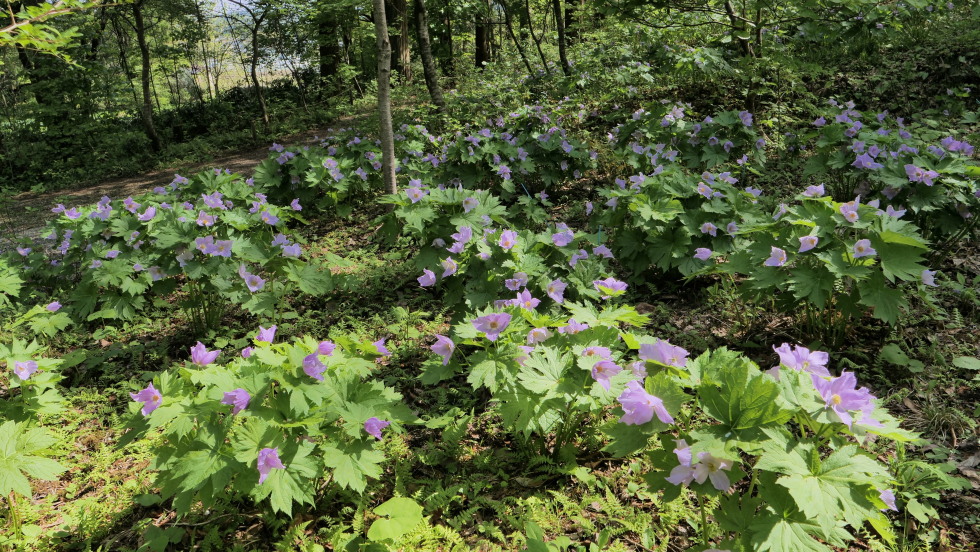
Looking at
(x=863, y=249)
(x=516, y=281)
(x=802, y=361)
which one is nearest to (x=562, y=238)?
(x=516, y=281)

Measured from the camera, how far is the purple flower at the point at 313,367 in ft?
5.85

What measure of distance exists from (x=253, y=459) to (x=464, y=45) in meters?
20.9

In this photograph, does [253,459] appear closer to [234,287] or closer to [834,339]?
[234,287]

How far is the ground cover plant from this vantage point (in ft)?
5.15

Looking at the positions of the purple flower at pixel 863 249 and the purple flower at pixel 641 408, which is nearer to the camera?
the purple flower at pixel 641 408

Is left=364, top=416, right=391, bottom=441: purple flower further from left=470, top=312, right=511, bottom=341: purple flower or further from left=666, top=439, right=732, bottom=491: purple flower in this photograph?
left=666, top=439, right=732, bottom=491: purple flower

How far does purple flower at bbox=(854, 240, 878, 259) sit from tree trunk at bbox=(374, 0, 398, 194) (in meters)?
3.92

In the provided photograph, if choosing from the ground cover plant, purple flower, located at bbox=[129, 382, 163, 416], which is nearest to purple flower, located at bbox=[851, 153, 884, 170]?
the ground cover plant

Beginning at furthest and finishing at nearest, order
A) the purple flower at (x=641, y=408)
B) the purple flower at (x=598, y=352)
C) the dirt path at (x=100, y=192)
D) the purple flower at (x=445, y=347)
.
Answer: the dirt path at (x=100, y=192) → the purple flower at (x=445, y=347) → the purple flower at (x=598, y=352) → the purple flower at (x=641, y=408)

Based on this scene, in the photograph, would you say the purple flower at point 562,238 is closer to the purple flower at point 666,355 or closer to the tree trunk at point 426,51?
the purple flower at point 666,355

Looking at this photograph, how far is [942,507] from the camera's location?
1.95 metres

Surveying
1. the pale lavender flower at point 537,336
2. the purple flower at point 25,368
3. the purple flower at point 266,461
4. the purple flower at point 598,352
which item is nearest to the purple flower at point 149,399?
the purple flower at point 266,461

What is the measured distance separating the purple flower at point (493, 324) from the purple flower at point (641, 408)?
68 centimetres

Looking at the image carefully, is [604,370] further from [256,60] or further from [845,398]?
[256,60]
